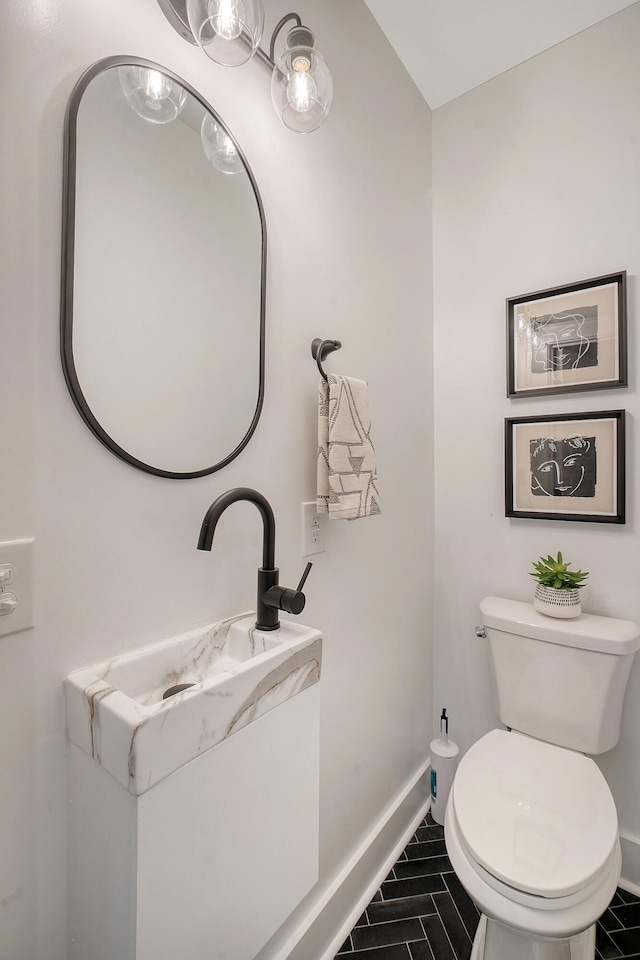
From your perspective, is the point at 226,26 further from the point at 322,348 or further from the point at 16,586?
the point at 16,586

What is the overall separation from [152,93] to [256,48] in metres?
0.24

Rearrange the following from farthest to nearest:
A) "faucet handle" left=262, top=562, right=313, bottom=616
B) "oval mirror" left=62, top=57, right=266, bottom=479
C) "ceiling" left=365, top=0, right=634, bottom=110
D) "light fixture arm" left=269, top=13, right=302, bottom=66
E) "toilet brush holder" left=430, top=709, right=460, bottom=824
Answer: "toilet brush holder" left=430, top=709, right=460, bottom=824 < "ceiling" left=365, top=0, right=634, bottom=110 < "light fixture arm" left=269, top=13, right=302, bottom=66 < "faucet handle" left=262, top=562, right=313, bottom=616 < "oval mirror" left=62, top=57, right=266, bottom=479

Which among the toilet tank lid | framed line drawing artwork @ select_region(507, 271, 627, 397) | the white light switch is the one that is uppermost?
framed line drawing artwork @ select_region(507, 271, 627, 397)

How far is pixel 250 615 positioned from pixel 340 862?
0.84m

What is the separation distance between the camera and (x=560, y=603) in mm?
1391

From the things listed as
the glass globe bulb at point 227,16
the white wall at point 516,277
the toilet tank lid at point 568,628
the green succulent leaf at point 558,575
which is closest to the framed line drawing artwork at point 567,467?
the white wall at point 516,277

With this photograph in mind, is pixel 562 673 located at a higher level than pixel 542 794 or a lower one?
higher

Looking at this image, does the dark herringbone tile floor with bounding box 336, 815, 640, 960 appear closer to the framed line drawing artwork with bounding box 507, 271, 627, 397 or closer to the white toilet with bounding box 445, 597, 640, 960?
the white toilet with bounding box 445, 597, 640, 960

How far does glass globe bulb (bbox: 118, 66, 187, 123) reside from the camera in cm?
75

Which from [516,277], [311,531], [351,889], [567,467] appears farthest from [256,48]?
[351,889]

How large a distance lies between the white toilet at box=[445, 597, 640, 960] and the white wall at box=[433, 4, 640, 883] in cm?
20

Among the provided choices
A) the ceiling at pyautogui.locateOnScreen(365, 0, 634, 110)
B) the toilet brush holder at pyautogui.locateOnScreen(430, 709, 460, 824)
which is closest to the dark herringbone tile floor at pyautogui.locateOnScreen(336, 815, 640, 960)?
the toilet brush holder at pyautogui.locateOnScreen(430, 709, 460, 824)

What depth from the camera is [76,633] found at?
0.69m

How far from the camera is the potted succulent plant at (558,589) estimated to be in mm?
1387
